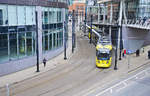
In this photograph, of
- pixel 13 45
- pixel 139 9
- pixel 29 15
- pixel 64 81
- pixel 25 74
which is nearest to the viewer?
pixel 64 81

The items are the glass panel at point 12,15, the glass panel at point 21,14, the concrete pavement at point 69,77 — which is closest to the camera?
the concrete pavement at point 69,77

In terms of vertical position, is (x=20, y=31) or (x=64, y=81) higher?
(x=20, y=31)

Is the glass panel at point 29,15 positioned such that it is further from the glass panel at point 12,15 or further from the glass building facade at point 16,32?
the glass panel at point 12,15

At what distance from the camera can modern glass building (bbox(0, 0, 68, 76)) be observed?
23797 millimetres

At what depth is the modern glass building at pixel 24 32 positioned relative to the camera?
23.8m

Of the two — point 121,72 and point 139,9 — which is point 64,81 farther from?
point 139,9

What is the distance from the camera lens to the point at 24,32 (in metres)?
26.4

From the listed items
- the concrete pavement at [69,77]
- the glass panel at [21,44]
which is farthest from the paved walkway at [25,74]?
the glass panel at [21,44]

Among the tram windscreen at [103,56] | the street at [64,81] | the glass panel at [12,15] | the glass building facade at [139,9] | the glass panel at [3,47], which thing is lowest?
the street at [64,81]

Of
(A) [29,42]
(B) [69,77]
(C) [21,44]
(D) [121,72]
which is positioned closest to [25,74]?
(C) [21,44]

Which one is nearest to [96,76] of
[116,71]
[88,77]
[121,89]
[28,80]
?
[88,77]

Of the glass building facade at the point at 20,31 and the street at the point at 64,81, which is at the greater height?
the glass building facade at the point at 20,31

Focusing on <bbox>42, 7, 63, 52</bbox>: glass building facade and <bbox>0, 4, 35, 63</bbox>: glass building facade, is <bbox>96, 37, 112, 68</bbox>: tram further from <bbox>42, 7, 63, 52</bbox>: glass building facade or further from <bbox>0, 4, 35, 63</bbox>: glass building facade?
<bbox>0, 4, 35, 63</bbox>: glass building facade

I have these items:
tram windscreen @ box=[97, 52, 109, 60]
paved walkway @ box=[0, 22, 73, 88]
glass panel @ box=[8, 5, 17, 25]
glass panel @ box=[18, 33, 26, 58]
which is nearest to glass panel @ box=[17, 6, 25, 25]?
glass panel @ box=[8, 5, 17, 25]
